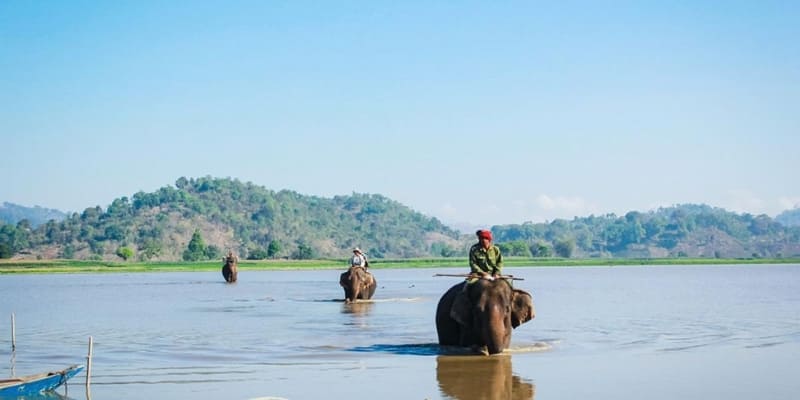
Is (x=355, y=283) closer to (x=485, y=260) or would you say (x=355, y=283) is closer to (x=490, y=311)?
(x=485, y=260)

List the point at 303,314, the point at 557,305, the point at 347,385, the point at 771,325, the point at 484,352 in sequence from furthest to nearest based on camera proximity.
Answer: the point at 557,305 → the point at 303,314 → the point at 771,325 → the point at 484,352 → the point at 347,385

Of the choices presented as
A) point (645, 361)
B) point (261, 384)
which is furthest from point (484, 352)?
point (261, 384)

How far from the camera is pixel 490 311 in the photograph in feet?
67.2

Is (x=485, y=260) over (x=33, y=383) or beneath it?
over

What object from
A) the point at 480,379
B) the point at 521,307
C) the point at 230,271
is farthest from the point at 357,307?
the point at 230,271

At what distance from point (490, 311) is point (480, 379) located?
215 cm

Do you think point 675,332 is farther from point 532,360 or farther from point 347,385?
point 347,385

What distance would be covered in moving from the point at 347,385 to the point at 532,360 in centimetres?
447

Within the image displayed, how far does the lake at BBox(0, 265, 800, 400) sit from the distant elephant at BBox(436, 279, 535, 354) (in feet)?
1.31

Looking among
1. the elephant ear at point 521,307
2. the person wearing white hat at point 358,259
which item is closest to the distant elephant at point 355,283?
the person wearing white hat at point 358,259

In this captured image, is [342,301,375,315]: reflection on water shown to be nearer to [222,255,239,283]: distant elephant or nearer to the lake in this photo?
the lake

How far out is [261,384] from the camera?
61.1ft

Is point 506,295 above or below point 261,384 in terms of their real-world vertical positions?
above

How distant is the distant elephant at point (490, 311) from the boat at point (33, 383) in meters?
7.15
